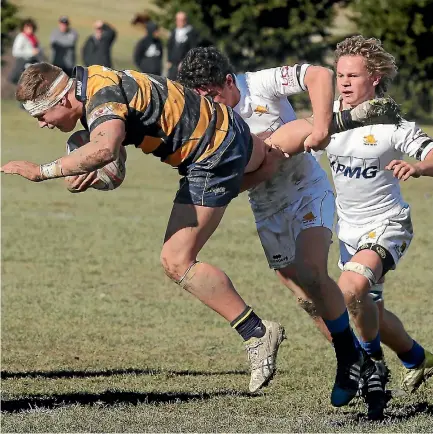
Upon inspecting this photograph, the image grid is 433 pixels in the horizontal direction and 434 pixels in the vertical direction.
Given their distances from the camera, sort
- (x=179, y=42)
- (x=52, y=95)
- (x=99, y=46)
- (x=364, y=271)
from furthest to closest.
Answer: (x=99, y=46) → (x=179, y=42) → (x=364, y=271) → (x=52, y=95)

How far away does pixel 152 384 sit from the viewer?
699 centimetres

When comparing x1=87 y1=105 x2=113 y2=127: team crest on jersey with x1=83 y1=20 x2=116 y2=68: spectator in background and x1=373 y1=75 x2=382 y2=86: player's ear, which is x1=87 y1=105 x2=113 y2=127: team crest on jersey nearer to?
x1=373 y1=75 x2=382 y2=86: player's ear

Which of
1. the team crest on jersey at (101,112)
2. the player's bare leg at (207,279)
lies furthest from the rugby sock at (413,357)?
the team crest on jersey at (101,112)

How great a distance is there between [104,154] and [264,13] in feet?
83.4

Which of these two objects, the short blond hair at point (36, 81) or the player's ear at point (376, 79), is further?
the player's ear at point (376, 79)

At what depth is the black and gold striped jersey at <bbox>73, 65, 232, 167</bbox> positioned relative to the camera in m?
5.28

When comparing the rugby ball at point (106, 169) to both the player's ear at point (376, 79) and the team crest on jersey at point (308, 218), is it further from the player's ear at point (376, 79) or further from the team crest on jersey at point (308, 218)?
the player's ear at point (376, 79)

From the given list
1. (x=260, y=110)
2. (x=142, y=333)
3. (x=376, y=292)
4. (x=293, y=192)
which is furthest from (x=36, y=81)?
(x=142, y=333)

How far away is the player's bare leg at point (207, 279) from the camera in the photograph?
5.54 meters

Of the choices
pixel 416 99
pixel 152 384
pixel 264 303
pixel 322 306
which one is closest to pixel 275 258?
pixel 322 306

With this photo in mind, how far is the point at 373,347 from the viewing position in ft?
20.9

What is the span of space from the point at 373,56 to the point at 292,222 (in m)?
1.05

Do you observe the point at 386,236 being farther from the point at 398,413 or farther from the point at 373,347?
the point at 398,413

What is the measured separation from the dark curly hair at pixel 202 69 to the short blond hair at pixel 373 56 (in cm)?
78
